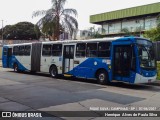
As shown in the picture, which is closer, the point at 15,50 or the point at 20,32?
the point at 15,50

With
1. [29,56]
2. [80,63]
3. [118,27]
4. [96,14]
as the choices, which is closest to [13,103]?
[80,63]

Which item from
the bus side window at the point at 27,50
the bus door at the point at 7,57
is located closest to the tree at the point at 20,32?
the bus door at the point at 7,57

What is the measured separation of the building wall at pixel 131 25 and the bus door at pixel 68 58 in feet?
99.2

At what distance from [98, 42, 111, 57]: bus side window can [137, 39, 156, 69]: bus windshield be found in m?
1.89

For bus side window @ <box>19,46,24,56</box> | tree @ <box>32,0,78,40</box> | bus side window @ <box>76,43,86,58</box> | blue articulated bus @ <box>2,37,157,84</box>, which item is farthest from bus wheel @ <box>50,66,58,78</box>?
tree @ <box>32,0,78,40</box>

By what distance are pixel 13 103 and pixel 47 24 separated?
22.9 m

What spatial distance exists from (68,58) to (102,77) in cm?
348

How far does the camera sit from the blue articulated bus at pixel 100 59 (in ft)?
47.0

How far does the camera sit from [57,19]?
32.0 metres

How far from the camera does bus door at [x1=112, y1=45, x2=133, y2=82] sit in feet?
47.3

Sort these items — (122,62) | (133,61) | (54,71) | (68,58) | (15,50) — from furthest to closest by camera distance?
(15,50) < (54,71) < (68,58) < (122,62) < (133,61)

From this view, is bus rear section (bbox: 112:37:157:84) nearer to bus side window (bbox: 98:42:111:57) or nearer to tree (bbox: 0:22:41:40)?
bus side window (bbox: 98:42:111:57)

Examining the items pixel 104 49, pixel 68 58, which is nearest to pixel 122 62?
pixel 104 49

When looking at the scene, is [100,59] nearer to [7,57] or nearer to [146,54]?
[146,54]
